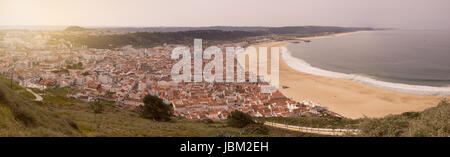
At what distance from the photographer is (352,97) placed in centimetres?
2408

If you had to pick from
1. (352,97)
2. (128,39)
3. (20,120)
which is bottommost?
(352,97)

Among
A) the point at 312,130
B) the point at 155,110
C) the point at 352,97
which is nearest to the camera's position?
the point at 312,130

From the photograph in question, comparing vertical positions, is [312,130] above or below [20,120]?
below

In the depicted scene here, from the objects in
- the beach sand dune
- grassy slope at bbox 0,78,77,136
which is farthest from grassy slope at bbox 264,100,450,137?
the beach sand dune

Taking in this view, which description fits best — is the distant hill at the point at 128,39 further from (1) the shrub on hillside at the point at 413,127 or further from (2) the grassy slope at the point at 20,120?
Answer: (1) the shrub on hillside at the point at 413,127

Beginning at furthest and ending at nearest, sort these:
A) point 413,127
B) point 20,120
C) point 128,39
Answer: point 128,39
point 413,127
point 20,120

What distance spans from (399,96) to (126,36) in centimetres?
8409

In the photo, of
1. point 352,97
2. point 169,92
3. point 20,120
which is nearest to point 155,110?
point 169,92

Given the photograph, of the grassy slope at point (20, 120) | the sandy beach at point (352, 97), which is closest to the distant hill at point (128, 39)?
the sandy beach at point (352, 97)

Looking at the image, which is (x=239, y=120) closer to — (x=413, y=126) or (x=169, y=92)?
(x=413, y=126)

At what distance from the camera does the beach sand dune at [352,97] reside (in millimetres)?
20344

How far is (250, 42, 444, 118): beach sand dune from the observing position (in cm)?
2034
